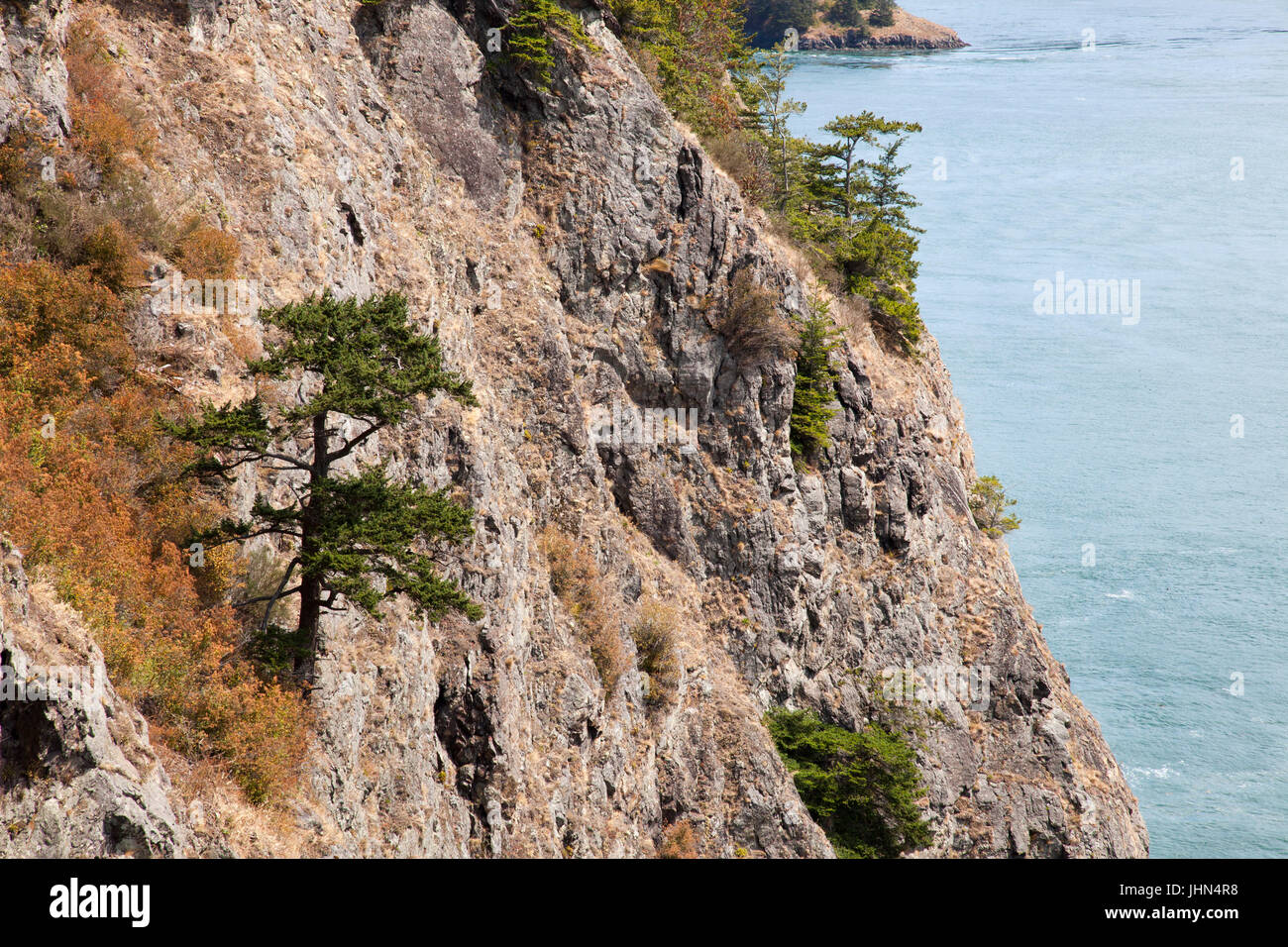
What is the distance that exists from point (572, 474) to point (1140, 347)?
82.4 m

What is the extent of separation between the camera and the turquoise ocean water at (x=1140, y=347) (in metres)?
54.6

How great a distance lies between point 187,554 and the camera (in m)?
12.1

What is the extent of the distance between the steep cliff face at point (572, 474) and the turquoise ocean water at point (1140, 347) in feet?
67.8

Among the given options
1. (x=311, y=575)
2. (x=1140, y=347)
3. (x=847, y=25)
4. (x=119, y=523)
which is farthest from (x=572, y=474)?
(x=847, y=25)

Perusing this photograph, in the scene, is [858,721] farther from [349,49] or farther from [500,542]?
[349,49]

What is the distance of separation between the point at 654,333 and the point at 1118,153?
10476 centimetres

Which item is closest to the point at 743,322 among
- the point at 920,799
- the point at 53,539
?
the point at 920,799

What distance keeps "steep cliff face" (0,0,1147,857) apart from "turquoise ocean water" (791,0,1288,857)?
67.8 ft

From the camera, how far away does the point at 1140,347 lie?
8656 centimetres
